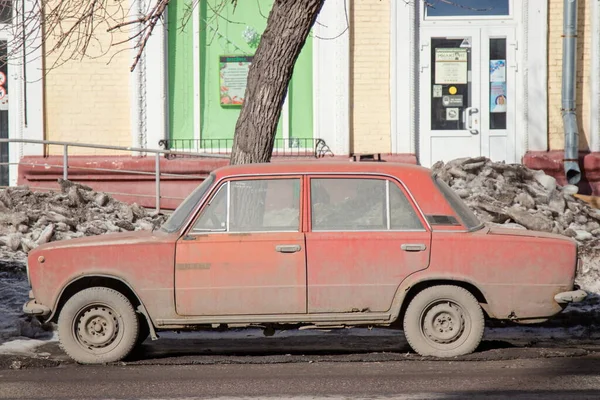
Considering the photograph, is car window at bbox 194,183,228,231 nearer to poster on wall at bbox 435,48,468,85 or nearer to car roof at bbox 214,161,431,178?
car roof at bbox 214,161,431,178

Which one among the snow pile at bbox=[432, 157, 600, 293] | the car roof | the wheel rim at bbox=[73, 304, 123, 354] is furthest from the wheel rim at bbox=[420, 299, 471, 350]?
the snow pile at bbox=[432, 157, 600, 293]

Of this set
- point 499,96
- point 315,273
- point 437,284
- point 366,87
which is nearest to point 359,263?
point 315,273

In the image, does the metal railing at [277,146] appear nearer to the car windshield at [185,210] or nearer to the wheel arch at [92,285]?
the car windshield at [185,210]

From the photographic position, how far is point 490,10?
16594 millimetres

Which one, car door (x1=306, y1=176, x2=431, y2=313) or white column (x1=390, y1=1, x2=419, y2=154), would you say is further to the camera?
white column (x1=390, y1=1, x2=419, y2=154)

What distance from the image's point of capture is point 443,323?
27.1 ft

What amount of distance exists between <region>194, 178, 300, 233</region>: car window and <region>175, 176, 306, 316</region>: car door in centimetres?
1

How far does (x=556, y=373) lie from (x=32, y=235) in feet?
25.6

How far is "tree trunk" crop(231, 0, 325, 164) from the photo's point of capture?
10.8m

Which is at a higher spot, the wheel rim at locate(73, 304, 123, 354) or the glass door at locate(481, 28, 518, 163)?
the glass door at locate(481, 28, 518, 163)

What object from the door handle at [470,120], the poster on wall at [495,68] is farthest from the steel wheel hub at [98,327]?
the poster on wall at [495,68]

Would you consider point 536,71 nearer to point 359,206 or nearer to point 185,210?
point 359,206

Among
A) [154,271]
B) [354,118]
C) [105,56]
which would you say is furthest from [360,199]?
[105,56]

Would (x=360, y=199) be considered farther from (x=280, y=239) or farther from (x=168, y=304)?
(x=168, y=304)
